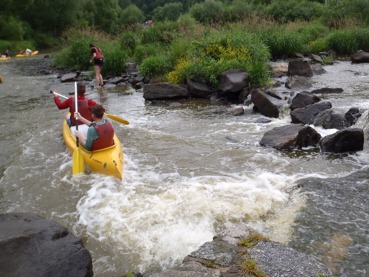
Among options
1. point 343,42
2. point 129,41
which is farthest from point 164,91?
point 343,42

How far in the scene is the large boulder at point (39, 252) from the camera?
3135 millimetres

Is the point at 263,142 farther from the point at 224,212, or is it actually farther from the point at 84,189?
the point at 84,189

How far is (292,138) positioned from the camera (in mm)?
6812

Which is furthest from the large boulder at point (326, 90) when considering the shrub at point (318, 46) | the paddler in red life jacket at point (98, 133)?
the shrub at point (318, 46)

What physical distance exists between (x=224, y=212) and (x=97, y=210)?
5.19 ft

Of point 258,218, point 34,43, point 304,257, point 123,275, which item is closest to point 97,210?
point 123,275

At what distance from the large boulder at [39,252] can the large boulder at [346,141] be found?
455 centimetres

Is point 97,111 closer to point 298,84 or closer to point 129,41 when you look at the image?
point 298,84

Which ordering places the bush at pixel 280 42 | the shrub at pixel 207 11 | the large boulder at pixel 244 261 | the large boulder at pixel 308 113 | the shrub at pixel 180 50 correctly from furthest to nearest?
the shrub at pixel 207 11 → the bush at pixel 280 42 → the shrub at pixel 180 50 → the large boulder at pixel 308 113 → the large boulder at pixel 244 261

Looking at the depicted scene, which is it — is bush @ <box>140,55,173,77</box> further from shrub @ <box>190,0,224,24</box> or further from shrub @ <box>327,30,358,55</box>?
shrub @ <box>190,0,224,24</box>

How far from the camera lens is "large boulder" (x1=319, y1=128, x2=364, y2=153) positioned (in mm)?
6344

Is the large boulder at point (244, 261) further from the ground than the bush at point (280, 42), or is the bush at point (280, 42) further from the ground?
the large boulder at point (244, 261)

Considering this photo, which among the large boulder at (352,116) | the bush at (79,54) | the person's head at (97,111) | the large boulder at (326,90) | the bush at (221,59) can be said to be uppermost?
the person's head at (97,111)

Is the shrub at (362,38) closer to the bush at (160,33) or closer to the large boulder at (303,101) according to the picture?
the bush at (160,33)
